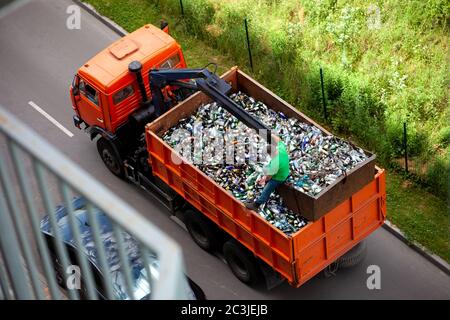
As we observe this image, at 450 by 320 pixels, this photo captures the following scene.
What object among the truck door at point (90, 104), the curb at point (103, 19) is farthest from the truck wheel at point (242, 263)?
the curb at point (103, 19)

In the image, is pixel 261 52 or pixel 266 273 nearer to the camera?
pixel 266 273

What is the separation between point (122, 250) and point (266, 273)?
32.9 ft

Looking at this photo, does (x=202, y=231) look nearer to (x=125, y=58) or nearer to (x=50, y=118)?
(x=125, y=58)

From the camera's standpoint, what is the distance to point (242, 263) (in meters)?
13.3

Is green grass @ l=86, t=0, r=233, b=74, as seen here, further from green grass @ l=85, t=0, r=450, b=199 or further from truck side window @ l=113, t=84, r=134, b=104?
truck side window @ l=113, t=84, r=134, b=104

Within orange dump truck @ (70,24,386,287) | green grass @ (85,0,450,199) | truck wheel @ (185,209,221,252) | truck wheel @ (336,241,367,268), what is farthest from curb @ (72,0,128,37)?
truck wheel @ (336,241,367,268)

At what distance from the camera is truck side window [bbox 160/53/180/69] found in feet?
47.1

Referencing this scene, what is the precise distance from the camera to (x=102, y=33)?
1894cm

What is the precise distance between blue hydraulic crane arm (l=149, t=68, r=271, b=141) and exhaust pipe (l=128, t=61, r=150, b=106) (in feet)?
1.14

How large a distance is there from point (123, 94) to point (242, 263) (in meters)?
3.56

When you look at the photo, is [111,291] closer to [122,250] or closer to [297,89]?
[122,250]

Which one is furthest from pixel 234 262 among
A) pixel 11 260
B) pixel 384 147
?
pixel 11 260

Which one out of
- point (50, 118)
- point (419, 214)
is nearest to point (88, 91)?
point (50, 118)

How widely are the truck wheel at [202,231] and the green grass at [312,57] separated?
320 cm
